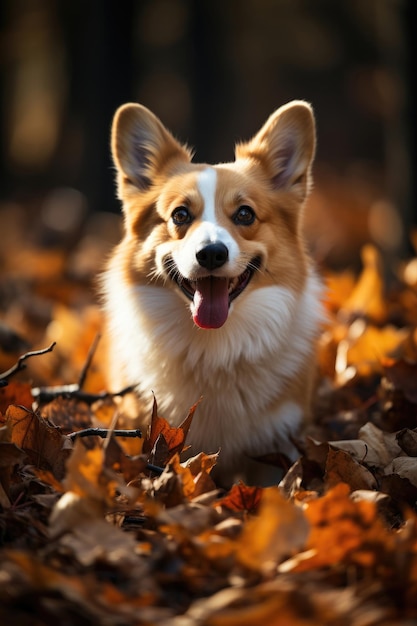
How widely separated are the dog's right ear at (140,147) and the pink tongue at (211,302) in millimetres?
835

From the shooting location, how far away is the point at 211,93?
48.0ft

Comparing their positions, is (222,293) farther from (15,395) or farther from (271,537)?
(271,537)

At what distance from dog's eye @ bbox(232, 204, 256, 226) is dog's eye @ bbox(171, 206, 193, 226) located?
201 mm

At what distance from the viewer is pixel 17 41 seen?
20.1m

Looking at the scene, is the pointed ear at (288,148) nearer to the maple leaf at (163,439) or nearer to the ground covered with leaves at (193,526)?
the ground covered with leaves at (193,526)

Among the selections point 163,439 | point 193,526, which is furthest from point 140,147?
point 193,526

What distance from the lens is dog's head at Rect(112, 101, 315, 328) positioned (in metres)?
3.13

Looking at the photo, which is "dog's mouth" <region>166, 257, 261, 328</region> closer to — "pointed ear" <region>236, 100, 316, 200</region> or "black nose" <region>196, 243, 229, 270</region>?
"black nose" <region>196, 243, 229, 270</region>

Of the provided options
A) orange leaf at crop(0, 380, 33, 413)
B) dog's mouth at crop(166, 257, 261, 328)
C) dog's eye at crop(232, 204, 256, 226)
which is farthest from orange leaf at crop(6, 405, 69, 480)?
dog's eye at crop(232, 204, 256, 226)

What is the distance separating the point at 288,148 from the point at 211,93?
37.6 ft

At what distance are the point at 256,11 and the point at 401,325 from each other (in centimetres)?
2203

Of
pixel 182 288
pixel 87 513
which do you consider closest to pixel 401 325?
pixel 182 288

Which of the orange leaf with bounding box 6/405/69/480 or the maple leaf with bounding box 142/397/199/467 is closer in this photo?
the orange leaf with bounding box 6/405/69/480

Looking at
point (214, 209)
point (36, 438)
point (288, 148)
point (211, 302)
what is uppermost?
point (288, 148)
